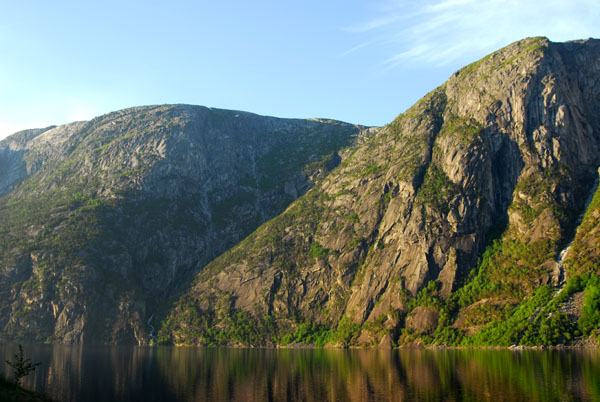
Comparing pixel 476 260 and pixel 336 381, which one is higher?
pixel 476 260

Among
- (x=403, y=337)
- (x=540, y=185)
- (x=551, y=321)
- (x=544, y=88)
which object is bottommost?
(x=403, y=337)

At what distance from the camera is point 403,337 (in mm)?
163750

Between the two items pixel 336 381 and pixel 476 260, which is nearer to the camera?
pixel 336 381

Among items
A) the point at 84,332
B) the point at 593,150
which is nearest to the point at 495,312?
the point at 593,150

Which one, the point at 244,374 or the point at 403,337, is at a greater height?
the point at 244,374

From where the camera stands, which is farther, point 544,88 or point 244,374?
point 544,88

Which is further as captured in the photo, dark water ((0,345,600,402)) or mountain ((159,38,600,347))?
mountain ((159,38,600,347))

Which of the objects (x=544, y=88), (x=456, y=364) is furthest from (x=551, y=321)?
(x=544, y=88)

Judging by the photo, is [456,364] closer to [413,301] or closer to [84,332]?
[413,301]

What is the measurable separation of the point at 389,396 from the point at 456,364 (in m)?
37.6

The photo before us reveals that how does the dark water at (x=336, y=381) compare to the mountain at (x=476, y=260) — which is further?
the mountain at (x=476, y=260)

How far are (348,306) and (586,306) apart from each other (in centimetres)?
8152

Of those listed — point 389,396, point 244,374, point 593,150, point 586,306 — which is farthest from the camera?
point 593,150

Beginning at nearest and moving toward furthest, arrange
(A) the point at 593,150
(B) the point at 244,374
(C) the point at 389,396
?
(C) the point at 389,396 → (B) the point at 244,374 → (A) the point at 593,150
